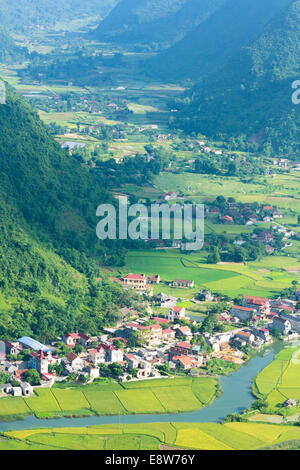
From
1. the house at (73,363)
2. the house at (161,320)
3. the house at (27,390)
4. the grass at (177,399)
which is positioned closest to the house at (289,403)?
Answer: the grass at (177,399)

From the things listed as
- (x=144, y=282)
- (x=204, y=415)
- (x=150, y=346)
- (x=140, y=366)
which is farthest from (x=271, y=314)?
(x=204, y=415)

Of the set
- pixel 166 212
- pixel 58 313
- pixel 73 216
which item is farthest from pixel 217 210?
pixel 58 313

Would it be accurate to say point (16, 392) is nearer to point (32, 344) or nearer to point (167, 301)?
point (32, 344)

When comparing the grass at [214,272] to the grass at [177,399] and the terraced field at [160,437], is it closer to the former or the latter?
the grass at [177,399]

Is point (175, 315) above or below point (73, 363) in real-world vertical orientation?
above

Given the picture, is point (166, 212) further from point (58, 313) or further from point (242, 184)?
point (58, 313)

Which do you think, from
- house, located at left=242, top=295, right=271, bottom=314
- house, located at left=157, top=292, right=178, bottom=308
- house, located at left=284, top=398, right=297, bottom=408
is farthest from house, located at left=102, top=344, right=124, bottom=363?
house, located at left=242, top=295, right=271, bottom=314
